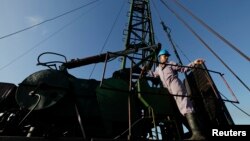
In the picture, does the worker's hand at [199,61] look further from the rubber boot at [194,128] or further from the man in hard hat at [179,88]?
the rubber boot at [194,128]

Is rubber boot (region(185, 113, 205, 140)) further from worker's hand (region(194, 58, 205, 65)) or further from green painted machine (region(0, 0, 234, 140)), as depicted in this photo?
worker's hand (region(194, 58, 205, 65))

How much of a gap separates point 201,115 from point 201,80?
85cm

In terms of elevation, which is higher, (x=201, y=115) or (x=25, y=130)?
(x=201, y=115)

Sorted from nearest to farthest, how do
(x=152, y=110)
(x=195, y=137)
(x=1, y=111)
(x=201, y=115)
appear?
(x=195, y=137) → (x=152, y=110) → (x=201, y=115) → (x=1, y=111)

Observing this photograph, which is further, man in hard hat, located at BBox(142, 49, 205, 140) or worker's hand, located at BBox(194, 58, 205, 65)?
worker's hand, located at BBox(194, 58, 205, 65)

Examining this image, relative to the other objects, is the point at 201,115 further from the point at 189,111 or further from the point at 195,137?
the point at 195,137

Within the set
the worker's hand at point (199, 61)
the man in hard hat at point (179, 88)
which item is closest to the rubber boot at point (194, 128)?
the man in hard hat at point (179, 88)

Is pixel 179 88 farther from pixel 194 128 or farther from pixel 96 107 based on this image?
pixel 96 107

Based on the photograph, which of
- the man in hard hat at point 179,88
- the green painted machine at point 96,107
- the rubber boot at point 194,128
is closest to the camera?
the rubber boot at point 194,128

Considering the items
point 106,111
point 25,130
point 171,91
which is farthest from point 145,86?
point 25,130

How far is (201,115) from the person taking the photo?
557 cm

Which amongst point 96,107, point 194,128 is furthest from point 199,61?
point 96,107

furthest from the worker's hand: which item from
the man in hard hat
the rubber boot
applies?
the rubber boot

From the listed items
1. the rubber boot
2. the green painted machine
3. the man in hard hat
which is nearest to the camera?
the rubber boot
